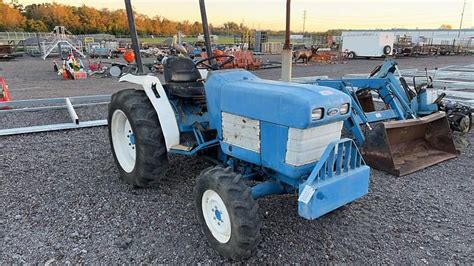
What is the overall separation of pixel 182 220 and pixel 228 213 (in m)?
0.87

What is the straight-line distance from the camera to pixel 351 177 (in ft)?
8.24

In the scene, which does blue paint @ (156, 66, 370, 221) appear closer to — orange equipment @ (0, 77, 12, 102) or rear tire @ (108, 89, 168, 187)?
rear tire @ (108, 89, 168, 187)

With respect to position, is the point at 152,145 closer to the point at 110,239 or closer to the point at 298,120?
the point at 110,239

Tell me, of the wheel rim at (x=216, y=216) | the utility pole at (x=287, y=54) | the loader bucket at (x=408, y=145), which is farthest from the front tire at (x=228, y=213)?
the utility pole at (x=287, y=54)

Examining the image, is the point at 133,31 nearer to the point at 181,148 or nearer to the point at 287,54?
the point at 181,148

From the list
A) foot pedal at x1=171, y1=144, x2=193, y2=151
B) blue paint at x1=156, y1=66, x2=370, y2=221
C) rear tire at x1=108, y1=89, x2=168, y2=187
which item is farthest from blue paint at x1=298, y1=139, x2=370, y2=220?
rear tire at x1=108, y1=89, x2=168, y2=187

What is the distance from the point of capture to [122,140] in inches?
158

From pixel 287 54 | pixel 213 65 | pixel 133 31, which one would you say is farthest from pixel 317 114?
pixel 287 54

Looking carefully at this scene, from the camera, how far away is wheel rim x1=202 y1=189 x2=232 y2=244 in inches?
99.3

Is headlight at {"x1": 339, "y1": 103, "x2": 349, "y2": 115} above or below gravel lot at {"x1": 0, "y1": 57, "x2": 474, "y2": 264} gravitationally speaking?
above

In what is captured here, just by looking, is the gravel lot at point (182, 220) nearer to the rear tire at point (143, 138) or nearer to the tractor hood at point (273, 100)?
the rear tire at point (143, 138)

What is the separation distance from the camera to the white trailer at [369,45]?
2786 centimetres

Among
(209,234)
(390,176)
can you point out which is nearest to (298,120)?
(209,234)

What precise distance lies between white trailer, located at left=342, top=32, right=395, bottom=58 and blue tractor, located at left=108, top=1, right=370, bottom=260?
90.4ft
